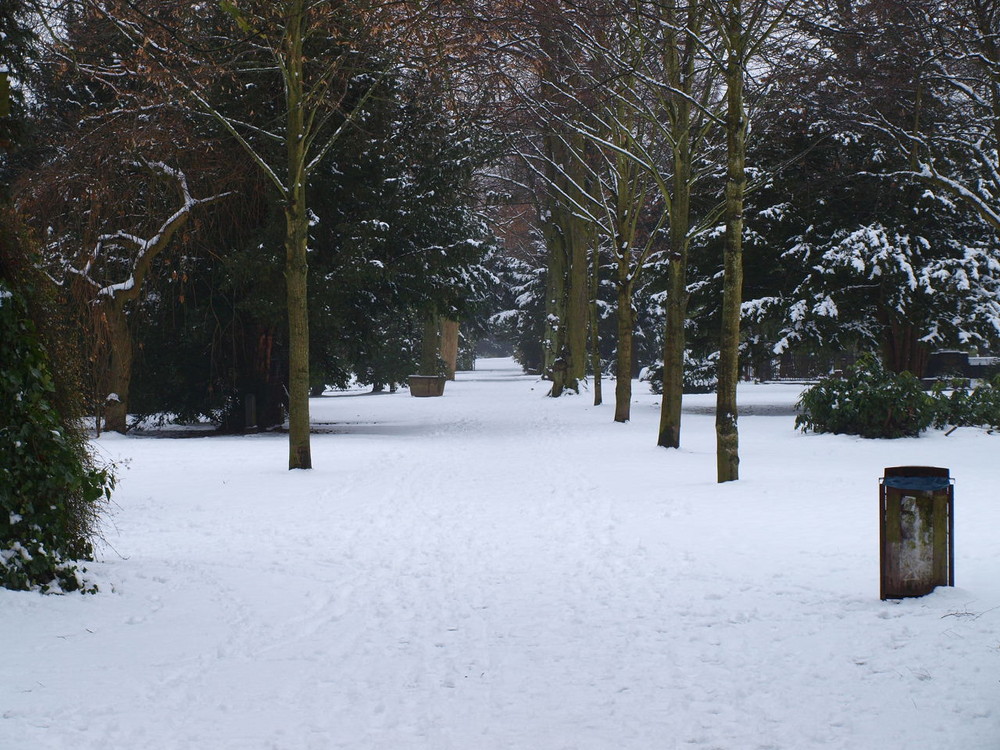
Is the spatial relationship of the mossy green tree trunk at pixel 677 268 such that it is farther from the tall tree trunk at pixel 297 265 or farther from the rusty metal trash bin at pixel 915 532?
the rusty metal trash bin at pixel 915 532

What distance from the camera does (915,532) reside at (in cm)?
648

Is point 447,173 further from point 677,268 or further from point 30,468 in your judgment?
point 30,468

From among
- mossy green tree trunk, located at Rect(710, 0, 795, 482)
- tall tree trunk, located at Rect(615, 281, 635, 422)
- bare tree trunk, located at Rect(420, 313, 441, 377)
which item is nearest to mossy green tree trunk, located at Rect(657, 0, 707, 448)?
mossy green tree trunk, located at Rect(710, 0, 795, 482)

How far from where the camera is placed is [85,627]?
5910 millimetres

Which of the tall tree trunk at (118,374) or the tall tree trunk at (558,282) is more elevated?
the tall tree trunk at (558,282)

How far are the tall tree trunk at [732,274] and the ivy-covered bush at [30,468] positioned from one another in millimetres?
8381

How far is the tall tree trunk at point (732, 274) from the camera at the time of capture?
41.8 feet

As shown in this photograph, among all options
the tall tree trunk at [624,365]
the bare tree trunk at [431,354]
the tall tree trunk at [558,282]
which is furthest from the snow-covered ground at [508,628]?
the bare tree trunk at [431,354]

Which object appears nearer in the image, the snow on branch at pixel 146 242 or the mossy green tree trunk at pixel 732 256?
the mossy green tree trunk at pixel 732 256

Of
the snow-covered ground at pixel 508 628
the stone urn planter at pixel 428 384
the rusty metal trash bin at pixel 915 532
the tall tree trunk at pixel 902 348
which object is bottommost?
the snow-covered ground at pixel 508 628

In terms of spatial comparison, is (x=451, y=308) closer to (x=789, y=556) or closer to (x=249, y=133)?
(x=249, y=133)

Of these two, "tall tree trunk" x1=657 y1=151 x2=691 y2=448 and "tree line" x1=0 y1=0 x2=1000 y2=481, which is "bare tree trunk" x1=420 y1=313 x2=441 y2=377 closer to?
"tree line" x1=0 y1=0 x2=1000 y2=481

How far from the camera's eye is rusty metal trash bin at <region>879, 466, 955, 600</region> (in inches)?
253

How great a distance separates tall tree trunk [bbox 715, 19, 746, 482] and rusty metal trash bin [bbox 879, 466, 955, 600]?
626 centimetres
